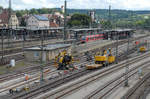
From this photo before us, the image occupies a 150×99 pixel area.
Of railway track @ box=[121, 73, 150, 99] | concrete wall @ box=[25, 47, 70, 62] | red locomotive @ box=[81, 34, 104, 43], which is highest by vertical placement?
red locomotive @ box=[81, 34, 104, 43]

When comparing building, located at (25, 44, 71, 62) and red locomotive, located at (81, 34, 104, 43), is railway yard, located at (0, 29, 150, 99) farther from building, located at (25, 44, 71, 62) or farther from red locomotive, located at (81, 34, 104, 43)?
red locomotive, located at (81, 34, 104, 43)

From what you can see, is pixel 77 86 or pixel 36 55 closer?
pixel 77 86

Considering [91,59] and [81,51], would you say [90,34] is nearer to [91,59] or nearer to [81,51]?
[81,51]

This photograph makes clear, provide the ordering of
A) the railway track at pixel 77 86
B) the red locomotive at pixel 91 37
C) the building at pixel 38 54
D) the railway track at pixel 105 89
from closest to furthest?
the railway track at pixel 105 89 → the railway track at pixel 77 86 → the building at pixel 38 54 → the red locomotive at pixel 91 37

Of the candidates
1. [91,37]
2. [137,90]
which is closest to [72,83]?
[137,90]

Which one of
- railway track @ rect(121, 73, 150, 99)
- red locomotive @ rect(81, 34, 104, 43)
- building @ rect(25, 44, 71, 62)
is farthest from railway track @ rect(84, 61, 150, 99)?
red locomotive @ rect(81, 34, 104, 43)

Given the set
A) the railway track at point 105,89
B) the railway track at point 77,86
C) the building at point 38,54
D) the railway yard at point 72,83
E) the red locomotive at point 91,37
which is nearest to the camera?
the railway track at point 105,89

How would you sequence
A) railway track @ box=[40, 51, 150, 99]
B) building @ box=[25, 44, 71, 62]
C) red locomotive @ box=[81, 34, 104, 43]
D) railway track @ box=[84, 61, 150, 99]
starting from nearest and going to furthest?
railway track @ box=[84, 61, 150, 99]
railway track @ box=[40, 51, 150, 99]
building @ box=[25, 44, 71, 62]
red locomotive @ box=[81, 34, 104, 43]

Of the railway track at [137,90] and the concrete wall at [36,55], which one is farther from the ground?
the concrete wall at [36,55]

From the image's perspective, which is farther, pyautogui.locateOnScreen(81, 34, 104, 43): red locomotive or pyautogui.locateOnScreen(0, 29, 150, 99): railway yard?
pyautogui.locateOnScreen(81, 34, 104, 43): red locomotive

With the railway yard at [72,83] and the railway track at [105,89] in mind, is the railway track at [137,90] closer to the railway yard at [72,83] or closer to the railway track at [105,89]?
the railway yard at [72,83]

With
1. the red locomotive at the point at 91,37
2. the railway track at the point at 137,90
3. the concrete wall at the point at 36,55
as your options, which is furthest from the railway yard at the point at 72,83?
the red locomotive at the point at 91,37

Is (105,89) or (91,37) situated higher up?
(91,37)

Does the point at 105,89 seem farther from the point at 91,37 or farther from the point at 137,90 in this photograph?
the point at 91,37
